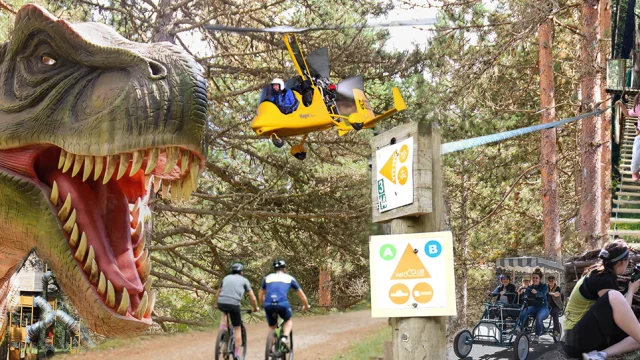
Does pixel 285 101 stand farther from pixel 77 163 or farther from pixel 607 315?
pixel 77 163

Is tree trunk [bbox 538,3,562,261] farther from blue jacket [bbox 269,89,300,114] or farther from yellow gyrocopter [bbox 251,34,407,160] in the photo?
blue jacket [bbox 269,89,300,114]

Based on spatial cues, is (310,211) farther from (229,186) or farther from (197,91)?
(197,91)

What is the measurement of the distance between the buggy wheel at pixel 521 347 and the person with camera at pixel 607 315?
2.40 m

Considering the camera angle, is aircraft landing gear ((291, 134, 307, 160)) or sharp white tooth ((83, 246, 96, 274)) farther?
aircraft landing gear ((291, 134, 307, 160))

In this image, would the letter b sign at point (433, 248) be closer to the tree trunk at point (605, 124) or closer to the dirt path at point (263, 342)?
the dirt path at point (263, 342)

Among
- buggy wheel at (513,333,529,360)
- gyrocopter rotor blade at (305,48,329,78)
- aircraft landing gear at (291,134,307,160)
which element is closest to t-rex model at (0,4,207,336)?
buggy wheel at (513,333,529,360)

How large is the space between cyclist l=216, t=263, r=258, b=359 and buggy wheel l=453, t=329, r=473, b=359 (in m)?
2.24

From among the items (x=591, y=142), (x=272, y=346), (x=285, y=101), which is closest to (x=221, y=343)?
(x=272, y=346)

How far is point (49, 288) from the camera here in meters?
4.99

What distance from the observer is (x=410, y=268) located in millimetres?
2369

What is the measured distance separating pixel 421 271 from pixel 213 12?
22.0 ft

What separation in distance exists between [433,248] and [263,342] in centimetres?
302

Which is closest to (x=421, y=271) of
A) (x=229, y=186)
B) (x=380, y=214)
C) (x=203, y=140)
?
(x=380, y=214)

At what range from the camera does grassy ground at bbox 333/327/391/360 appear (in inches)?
145
